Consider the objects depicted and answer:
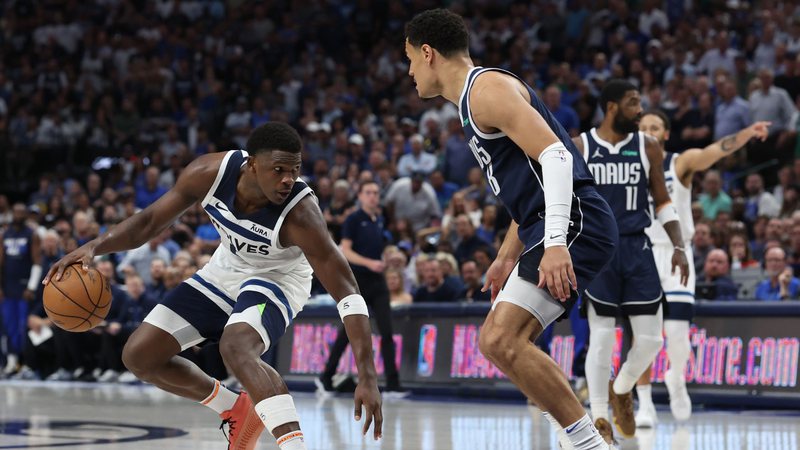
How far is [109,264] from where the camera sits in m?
14.7

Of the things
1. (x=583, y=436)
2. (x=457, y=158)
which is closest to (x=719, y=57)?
(x=457, y=158)

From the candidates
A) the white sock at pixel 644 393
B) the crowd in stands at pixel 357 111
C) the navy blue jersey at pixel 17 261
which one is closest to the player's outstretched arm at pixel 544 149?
the white sock at pixel 644 393

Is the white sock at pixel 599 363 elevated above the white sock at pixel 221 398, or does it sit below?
above

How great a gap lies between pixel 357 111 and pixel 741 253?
8053 mm

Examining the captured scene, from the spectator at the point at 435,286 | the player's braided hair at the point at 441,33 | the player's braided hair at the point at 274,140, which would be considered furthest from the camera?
the spectator at the point at 435,286

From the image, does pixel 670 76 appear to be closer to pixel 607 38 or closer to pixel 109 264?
pixel 607 38

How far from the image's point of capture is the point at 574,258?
15.4 ft

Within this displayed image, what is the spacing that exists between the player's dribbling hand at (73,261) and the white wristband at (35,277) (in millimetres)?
10447

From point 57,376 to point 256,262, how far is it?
970 centimetres

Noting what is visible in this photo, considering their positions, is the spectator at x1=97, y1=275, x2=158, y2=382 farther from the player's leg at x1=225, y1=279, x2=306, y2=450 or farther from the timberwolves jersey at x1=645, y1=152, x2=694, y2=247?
the player's leg at x1=225, y1=279, x2=306, y2=450

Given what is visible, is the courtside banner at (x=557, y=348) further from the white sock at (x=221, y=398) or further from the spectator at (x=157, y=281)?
the white sock at (x=221, y=398)

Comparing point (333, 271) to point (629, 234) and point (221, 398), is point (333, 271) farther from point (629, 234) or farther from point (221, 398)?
point (629, 234)

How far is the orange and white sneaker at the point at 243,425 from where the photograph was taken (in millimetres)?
5840

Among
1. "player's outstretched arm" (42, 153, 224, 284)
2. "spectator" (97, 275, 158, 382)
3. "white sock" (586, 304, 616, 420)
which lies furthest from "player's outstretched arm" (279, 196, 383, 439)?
"spectator" (97, 275, 158, 382)
